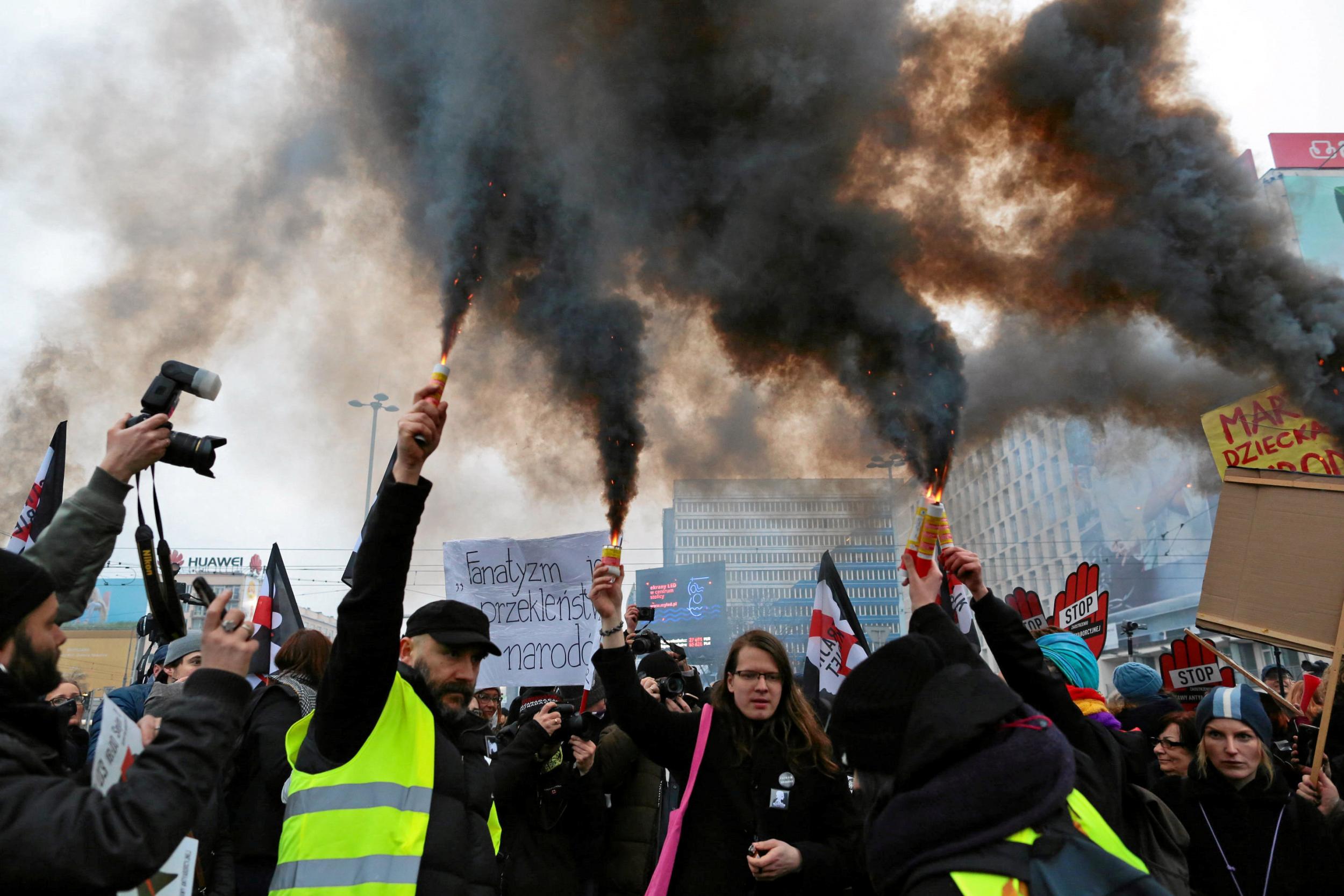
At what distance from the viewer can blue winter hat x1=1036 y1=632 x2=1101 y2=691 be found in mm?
4637

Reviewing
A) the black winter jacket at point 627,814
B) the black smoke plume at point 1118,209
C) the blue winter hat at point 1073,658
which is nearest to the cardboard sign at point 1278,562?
the blue winter hat at point 1073,658

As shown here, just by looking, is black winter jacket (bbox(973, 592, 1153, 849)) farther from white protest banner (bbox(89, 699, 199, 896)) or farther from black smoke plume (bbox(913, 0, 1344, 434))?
black smoke plume (bbox(913, 0, 1344, 434))

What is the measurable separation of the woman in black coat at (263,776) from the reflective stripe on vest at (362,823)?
0.97 metres

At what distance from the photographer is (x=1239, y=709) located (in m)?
3.80

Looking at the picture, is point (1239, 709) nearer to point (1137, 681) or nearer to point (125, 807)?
point (1137, 681)

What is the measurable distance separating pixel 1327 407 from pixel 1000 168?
5.01m

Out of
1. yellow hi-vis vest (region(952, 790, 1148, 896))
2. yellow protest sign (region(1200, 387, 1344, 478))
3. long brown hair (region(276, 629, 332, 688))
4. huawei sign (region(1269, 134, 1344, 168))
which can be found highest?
huawei sign (region(1269, 134, 1344, 168))

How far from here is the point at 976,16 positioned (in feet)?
39.6

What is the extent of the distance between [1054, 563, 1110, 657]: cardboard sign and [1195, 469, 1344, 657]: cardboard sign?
4.33m

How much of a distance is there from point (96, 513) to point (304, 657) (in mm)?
1441

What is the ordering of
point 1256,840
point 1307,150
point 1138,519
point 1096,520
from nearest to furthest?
point 1256,840, point 1307,150, point 1138,519, point 1096,520

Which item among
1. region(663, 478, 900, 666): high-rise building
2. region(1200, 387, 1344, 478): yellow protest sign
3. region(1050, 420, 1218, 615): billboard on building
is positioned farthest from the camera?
region(1050, 420, 1218, 615): billboard on building

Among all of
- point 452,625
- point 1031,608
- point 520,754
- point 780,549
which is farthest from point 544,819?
point 780,549

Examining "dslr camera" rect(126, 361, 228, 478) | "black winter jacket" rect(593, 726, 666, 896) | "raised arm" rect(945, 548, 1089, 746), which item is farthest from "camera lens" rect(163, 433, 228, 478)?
"black winter jacket" rect(593, 726, 666, 896)
